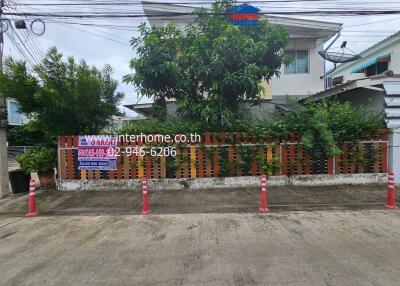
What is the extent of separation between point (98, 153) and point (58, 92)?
87.3 inches

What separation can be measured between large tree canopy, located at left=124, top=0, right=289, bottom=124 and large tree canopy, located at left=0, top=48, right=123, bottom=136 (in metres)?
1.29

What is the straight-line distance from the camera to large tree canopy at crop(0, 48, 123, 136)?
30.2 ft

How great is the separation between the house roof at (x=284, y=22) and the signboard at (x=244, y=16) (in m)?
4.09

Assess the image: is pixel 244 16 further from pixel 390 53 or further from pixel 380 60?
pixel 390 53

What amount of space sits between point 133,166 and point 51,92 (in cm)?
330

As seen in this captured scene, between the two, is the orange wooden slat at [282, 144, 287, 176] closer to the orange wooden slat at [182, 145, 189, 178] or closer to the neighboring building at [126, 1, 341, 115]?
the orange wooden slat at [182, 145, 189, 178]

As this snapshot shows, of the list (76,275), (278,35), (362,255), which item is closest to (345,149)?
(278,35)

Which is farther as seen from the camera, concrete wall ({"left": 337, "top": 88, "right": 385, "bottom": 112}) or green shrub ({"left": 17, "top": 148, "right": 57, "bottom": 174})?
concrete wall ({"left": 337, "top": 88, "right": 385, "bottom": 112})

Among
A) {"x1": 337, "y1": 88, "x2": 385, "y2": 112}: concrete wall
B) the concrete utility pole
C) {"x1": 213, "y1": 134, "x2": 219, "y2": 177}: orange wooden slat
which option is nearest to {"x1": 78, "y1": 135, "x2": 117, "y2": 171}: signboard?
the concrete utility pole

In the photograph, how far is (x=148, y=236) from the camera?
5.95 m

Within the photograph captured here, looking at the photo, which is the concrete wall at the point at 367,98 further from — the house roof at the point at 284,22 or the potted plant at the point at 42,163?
the potted plant at the point at 42,163

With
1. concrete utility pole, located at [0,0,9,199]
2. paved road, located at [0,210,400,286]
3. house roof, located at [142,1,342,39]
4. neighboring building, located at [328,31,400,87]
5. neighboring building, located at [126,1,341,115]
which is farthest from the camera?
neighboring building, located at [328,31,400,87]

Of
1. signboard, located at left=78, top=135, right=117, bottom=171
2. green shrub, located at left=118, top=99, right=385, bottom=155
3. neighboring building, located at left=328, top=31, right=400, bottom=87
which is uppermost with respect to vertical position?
neighboring building, located at left=328, top=31, right=400, bottom=87

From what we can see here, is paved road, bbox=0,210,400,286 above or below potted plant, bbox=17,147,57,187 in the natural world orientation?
below
